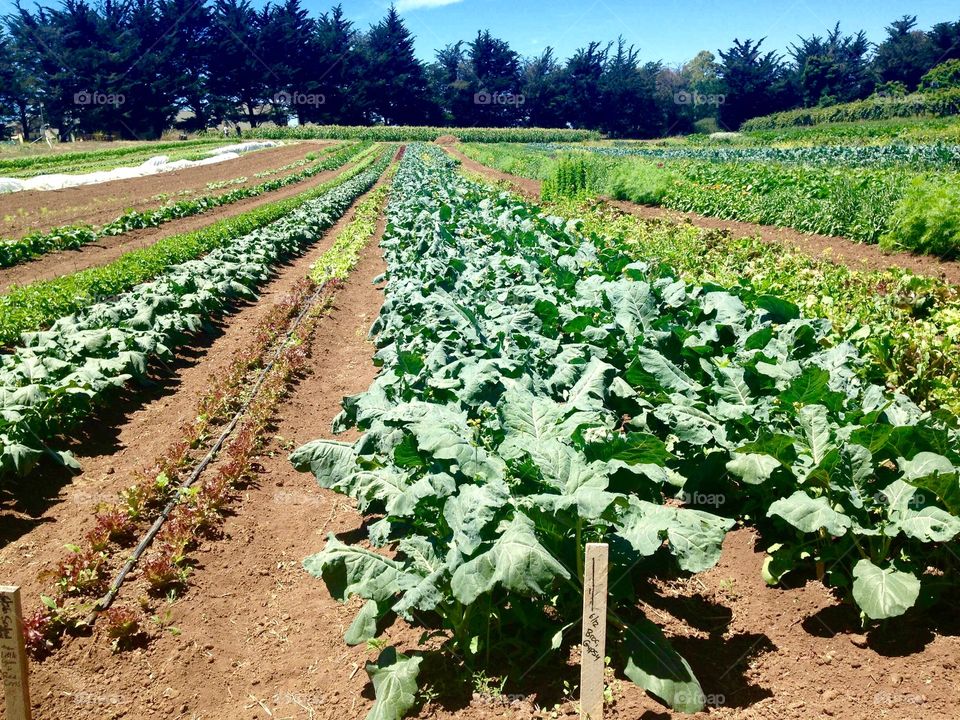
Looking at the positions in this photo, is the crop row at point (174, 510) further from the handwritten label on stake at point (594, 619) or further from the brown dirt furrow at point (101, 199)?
the brown dirt furrow at point (101, 199)

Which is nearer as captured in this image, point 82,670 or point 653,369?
point 82,670

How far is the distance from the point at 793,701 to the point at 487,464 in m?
1.58

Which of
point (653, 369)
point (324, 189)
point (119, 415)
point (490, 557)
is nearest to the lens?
point (490, 557)

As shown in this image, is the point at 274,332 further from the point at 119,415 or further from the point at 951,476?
the point at 951,476

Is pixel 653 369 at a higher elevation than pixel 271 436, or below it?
higher

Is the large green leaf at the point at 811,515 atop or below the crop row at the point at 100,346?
atop

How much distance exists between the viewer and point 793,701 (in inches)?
115

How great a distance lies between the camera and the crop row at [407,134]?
228 ft

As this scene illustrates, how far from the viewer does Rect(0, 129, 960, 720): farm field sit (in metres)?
3.02

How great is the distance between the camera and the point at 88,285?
9.91 m

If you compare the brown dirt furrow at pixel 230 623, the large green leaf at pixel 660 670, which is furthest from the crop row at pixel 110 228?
the large green leaf at pixel 660 670

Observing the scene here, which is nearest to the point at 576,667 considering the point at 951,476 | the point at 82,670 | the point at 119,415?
the point at 951,476

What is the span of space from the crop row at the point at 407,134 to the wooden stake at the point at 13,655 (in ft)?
233

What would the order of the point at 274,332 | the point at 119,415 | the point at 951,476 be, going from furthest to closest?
the point at 274,332, the point at 119,415, the point at 951,476
